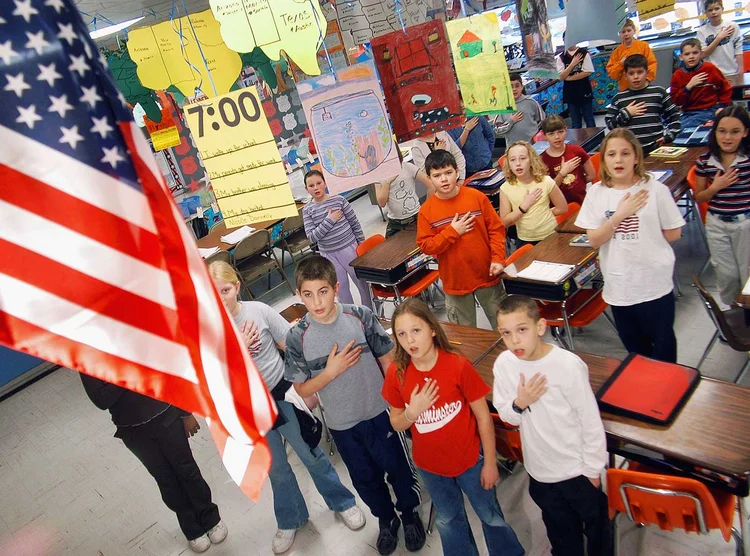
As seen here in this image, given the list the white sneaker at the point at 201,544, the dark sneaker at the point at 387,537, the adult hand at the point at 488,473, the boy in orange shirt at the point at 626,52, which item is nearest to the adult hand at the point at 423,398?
the adult hand at the point at 488,473

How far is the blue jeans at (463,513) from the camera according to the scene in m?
2.63

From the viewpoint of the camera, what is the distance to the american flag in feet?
3.92

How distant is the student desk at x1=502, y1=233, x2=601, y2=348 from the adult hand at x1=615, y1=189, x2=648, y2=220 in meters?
0.79

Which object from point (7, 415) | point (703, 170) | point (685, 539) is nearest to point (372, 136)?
point (703, 170)

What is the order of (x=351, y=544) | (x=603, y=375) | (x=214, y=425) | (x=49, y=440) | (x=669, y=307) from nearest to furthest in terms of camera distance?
(x=214, y=425), (x=603, y=375), (x=669, y=307), (x=351, y=544), (x=49, y=440)

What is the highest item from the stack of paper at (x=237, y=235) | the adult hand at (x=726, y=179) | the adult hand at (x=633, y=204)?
the adult hand at (x=633, y=204)

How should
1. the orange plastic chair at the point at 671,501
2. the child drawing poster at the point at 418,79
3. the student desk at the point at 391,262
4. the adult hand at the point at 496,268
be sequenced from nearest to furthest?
the orange plastic chair at the point at 671,501
the child drawing poster at the point at 418,79
the adult hand at the point at 496,268
the student desk at the point at 391,262

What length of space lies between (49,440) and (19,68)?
5.59 metres

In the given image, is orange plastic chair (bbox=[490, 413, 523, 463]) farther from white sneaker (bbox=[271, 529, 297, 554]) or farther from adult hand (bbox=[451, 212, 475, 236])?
white sneaker (bbox=[271, 529, 297, 554])

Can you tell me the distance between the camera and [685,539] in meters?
2.83

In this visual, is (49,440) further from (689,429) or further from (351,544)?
(689,429)

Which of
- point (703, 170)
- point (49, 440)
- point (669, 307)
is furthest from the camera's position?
point (49, 440)

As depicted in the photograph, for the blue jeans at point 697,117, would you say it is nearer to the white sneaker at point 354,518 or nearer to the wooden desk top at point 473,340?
the wooden desk top at point 473,340

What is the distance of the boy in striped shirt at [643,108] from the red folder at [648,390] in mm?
3078
